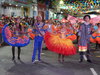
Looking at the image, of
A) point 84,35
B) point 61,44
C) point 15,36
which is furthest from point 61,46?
point 15,36

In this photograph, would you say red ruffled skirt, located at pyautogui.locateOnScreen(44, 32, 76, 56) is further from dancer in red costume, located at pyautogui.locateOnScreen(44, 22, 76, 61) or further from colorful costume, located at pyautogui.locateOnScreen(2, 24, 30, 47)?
colorful costume, located at pyautogui.locateOnScreen(2, 24, 30, 47)

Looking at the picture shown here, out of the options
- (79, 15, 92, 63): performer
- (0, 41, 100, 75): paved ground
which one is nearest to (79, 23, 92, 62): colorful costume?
(79, 15, 92, 63): performer

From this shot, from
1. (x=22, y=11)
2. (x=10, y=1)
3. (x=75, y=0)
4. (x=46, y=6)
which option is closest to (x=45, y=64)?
(x=10, y=1)

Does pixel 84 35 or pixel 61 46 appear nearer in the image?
pixel 61 46

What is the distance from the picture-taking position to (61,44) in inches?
380

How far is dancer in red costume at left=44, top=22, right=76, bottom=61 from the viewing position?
963 centimetres

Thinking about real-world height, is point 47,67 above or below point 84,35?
below

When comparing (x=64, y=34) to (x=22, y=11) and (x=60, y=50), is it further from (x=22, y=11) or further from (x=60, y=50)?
(x=22, y=11)

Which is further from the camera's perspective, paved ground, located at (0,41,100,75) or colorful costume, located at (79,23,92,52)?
colorful costume, located at (79,23,92,52)

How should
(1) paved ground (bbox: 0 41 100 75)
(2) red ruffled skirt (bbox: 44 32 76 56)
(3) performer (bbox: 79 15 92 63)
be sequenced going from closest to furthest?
(1) paved ground (bbox: 0 41 100 75), (2) red ruffled skirt (bbox: 44 32 76 56), (3) performer (bbox: 79 15 92 63)

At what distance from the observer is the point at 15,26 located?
405 inches

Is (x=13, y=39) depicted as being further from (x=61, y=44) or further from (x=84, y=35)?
(x=84, y=35)

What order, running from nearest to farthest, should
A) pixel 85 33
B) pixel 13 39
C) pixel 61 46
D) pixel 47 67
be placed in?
pixel 47 67
pixel 61 46
pixel 85 33
pixel 13 39

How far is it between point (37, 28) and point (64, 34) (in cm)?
115
